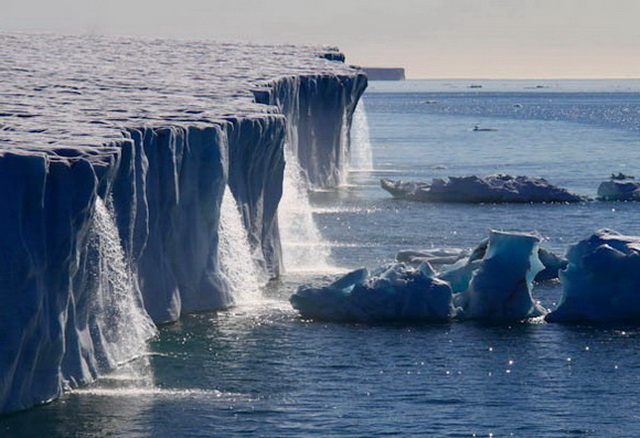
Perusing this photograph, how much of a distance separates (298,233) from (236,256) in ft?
Answer: 40.4

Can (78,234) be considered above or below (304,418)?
above

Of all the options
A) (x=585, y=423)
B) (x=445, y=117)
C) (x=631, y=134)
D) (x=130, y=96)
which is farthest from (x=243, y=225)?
(x=445, y=117)

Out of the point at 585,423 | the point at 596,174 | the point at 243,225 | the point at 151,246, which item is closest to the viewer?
the point at 585,423

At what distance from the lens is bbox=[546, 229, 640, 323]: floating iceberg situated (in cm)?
3503

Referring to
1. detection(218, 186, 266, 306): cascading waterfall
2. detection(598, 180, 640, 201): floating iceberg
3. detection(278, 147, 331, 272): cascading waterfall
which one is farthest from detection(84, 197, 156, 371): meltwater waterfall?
detection(598, 180, 640, 201): floating iceberg

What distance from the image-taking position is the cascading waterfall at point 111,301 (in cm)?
2920

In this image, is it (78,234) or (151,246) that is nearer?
(78,234)

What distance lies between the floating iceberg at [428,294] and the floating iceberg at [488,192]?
29.7 metres

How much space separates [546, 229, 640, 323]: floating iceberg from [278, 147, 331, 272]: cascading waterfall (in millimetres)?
10252

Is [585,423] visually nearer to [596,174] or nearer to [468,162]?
[596,174]

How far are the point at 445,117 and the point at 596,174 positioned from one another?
10204 centimetres

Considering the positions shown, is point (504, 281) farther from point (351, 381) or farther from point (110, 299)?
point (110, 299)

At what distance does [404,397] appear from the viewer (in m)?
27.8

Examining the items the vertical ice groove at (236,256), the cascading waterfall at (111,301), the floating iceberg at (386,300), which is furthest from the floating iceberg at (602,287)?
the cascading waterfall at (111,301)
